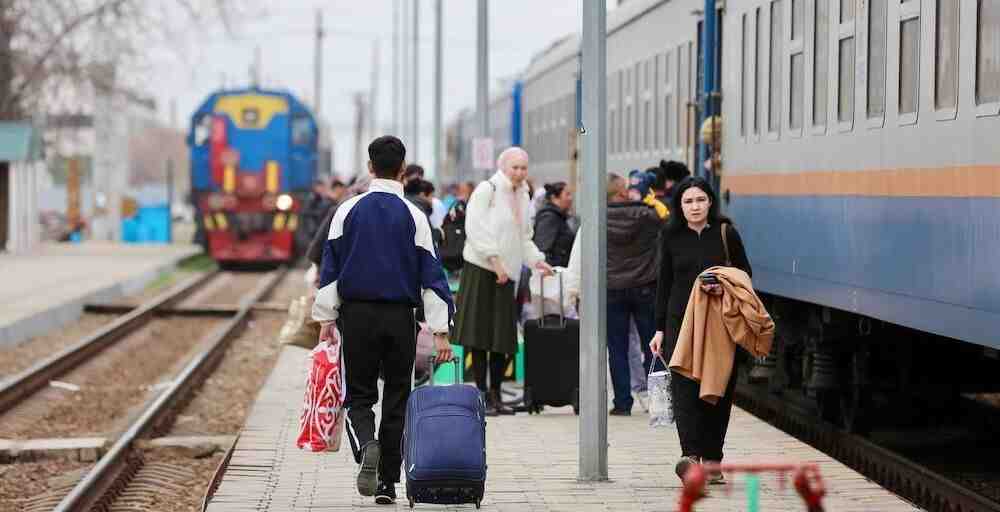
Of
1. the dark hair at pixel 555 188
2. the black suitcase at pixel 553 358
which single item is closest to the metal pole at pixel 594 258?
the black suitcase at pixel 553 358

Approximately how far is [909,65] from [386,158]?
287 cm

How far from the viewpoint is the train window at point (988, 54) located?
928 cm

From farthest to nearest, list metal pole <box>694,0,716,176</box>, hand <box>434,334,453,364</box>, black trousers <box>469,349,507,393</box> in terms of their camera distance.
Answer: metal pole <box>694,0,716,176</box> → black trousers <box>469,349,507,393</box> → hand <box>434,334,453,364</box>

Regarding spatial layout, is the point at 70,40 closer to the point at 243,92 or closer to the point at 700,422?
the point at 243,92

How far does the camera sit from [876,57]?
1163 cm

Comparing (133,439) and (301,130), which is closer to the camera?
(133,439)

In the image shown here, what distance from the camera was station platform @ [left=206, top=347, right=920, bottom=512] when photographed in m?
10.1

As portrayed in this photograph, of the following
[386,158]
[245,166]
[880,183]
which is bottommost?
[245,166]

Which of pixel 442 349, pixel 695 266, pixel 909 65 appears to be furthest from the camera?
pixel 909 65

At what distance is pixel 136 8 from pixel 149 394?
26743 millimetres

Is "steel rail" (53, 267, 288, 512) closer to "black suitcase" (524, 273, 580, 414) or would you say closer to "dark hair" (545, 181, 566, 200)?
"black suitcase" (524, 273, 580, 414)

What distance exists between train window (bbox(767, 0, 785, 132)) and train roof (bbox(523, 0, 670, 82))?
456 centimetres

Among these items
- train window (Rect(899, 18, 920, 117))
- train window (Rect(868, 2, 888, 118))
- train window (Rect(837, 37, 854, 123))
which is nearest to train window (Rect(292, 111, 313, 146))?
train window (Rect(837, 37, 854, 123))

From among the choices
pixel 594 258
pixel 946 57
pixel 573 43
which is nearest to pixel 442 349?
pixel 594 258
